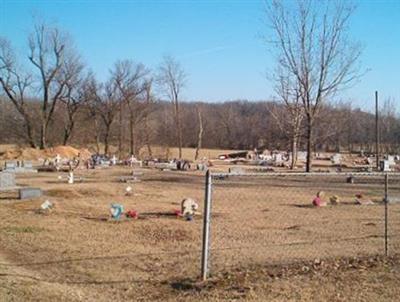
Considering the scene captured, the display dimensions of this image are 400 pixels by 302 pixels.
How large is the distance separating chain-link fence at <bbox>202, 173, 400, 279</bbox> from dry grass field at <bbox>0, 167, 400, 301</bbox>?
3 cm

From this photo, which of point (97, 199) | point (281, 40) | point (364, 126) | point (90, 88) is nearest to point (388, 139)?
point (364, 126)

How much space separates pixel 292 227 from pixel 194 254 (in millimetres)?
3942

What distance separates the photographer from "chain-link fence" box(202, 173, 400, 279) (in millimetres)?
9344

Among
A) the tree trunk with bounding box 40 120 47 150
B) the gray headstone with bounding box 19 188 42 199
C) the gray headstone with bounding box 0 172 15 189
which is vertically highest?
the tree trunk with bounding box 40 120 47 150

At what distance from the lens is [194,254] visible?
985 centimetres

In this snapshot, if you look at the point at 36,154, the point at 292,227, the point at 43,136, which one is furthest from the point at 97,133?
the point at 292,227

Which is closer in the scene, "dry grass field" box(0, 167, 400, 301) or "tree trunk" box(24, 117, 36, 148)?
"dry grass field" box(0, 167, 400, 301)

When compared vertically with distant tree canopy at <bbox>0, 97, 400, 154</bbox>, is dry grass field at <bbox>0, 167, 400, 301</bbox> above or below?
below

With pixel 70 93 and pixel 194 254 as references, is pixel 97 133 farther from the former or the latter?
pixel 194 254

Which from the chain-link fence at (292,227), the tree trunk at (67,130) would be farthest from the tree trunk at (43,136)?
the chain-link fence at (292,227)

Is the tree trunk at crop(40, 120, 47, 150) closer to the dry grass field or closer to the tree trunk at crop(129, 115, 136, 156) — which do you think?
the tree trunk at crop(129, 115, 136, 156)

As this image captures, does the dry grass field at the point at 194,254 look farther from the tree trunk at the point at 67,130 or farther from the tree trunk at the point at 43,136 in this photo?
the tree trunk at the point at 67,130

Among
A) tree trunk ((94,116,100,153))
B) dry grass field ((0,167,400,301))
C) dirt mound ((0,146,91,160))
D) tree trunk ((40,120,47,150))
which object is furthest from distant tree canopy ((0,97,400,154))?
dry grass field ((0,167,400,301))

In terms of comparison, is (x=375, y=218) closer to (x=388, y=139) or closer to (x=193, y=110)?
(x=388, y=139)
